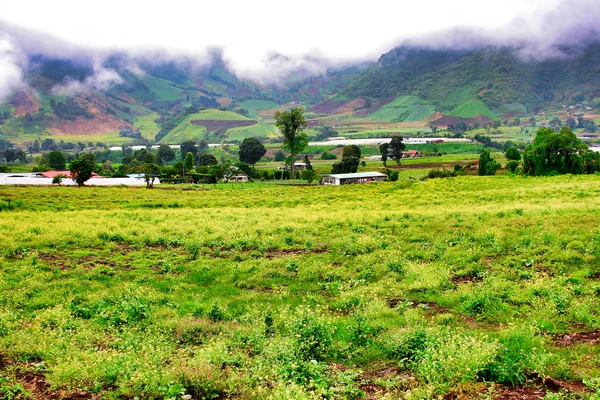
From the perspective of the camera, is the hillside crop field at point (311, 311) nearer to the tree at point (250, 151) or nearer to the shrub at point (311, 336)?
the shrub at point (311, 336)

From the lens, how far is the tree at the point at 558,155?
80.6 meters

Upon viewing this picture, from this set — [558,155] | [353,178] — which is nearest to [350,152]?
[353,178]

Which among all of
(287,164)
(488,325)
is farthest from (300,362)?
(287,164)

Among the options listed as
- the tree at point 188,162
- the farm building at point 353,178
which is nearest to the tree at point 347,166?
the farm building at point 353,178

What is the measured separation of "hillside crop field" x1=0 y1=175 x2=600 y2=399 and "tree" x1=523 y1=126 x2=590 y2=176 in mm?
63950

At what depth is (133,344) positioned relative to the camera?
11.6 m

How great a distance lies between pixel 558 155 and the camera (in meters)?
81.2

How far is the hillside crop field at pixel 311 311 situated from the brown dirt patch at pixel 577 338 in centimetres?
6

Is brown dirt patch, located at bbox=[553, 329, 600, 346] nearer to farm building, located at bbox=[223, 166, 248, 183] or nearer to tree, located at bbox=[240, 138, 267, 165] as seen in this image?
A: farm building, located at bbox=[223, 166, 248, 183]

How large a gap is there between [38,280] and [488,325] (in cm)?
1743

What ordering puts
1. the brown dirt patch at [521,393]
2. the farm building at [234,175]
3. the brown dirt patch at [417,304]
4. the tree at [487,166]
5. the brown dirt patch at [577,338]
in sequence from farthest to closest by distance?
1. the farm building at [234,175]
2. the tree at [487,166]
3. the brown dirt patch at [417,304]
4. the brown dirt patch at [577,338]
5. the brown dirt patch at [521,393]

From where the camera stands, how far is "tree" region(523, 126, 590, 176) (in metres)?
80.6

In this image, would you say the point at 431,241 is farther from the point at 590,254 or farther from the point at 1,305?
the point at 1,305

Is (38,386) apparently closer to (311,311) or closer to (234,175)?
(311,311)
